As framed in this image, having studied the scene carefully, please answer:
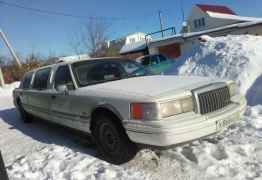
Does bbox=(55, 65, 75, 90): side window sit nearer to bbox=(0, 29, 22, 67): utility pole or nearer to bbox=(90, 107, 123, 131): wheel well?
bbox=(90, 107, 123, 131): wheel well

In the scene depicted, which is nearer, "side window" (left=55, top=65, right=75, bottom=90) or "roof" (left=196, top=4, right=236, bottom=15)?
"side window" (left=55, top=65, right=75, bottom=90)

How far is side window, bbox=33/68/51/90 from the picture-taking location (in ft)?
19.4

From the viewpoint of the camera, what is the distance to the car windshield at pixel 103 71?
480 centimetres

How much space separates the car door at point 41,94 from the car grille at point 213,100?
313 centimetres

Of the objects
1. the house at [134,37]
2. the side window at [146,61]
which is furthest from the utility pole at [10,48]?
the house at [134,37]

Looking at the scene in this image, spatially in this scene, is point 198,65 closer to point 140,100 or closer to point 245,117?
point 245,117

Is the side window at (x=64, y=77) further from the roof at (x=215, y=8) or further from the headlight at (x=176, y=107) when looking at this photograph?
the roof at (x=215, y=8)

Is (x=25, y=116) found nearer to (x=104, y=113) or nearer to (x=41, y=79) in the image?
(x=41, y=79)

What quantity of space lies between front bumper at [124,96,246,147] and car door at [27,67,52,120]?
2640 mm

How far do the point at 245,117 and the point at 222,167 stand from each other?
1908mm

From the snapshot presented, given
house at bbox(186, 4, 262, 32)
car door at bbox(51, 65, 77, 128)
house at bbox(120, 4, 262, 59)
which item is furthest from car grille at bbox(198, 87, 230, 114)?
house at bbox(186, 4, 262, 32)

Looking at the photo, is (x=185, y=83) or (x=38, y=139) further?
(x=38, y=139)

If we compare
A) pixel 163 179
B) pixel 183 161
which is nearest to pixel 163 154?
pixel 183 161

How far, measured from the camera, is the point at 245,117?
16.6ft
